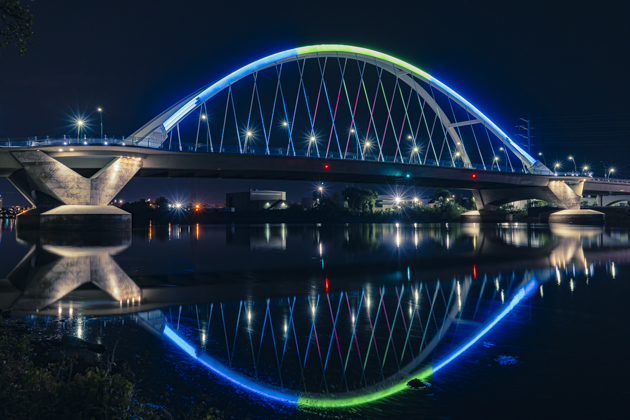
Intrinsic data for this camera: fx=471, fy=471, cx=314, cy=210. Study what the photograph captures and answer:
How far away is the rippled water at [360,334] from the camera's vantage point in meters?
4.95

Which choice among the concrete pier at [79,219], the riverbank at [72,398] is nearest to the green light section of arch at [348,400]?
the riverbank at [72,398]

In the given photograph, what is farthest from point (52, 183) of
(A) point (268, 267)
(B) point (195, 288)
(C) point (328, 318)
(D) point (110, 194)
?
(C) point (328, 318)

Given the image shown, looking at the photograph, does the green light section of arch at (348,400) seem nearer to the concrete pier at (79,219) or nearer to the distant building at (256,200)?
the concrete pier at (79,219)

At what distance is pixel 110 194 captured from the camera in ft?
154

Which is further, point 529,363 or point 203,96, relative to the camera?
point 203,96

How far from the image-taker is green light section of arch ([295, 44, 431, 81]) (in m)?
61.1

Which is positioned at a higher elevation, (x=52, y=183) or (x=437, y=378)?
(x=52, y=183)

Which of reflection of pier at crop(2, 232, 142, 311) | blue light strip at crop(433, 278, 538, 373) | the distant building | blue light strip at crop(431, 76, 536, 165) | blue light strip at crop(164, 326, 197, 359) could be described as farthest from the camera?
the distant building

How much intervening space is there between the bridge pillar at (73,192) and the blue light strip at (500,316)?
40.8m

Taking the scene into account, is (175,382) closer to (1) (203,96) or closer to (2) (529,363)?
(2) (529,363)

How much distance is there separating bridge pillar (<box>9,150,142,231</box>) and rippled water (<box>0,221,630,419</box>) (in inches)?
1224

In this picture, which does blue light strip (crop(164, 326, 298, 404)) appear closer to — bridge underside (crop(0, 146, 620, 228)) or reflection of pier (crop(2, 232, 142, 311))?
reflection of pier (crop(2, 232, 142, 311))

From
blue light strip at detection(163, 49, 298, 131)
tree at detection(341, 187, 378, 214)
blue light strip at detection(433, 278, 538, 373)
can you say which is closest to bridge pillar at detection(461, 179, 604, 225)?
tree at detection(341, 187, 378, 214)

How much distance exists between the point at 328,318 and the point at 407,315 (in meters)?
1.52
